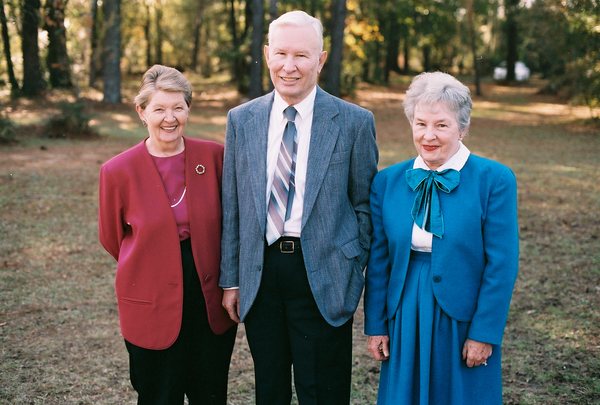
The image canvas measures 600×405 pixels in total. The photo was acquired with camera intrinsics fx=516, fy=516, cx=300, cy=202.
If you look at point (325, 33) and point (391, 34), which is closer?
point (325, 33)

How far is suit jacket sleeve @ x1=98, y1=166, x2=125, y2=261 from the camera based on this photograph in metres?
2.55

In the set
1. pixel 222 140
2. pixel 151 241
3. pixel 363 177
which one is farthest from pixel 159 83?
pixel 222 140

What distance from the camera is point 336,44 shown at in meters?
17.2

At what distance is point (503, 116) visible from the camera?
60.2ft

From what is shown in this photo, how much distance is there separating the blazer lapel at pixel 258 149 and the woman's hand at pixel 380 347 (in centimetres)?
77

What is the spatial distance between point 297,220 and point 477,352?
1013mm

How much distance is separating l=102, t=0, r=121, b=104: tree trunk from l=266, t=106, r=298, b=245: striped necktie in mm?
16542

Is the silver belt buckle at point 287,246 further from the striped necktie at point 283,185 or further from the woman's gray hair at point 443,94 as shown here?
the woman's gray hair at point 443,94

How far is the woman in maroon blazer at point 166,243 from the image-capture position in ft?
8.29

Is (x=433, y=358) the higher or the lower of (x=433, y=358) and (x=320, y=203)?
the lower

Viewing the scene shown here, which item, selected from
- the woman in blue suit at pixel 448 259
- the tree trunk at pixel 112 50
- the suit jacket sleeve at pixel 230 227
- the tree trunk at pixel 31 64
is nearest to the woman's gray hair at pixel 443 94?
the woman in blue suit at pixel 448 259

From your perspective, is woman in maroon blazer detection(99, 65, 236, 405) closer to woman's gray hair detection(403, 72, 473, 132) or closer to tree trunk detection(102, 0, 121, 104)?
woman's gray hair detection(403, 72, 473, 132)

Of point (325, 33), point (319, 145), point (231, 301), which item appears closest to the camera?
point (319, 145)

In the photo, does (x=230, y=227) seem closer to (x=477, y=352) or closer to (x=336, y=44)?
(x=477, y=352)
